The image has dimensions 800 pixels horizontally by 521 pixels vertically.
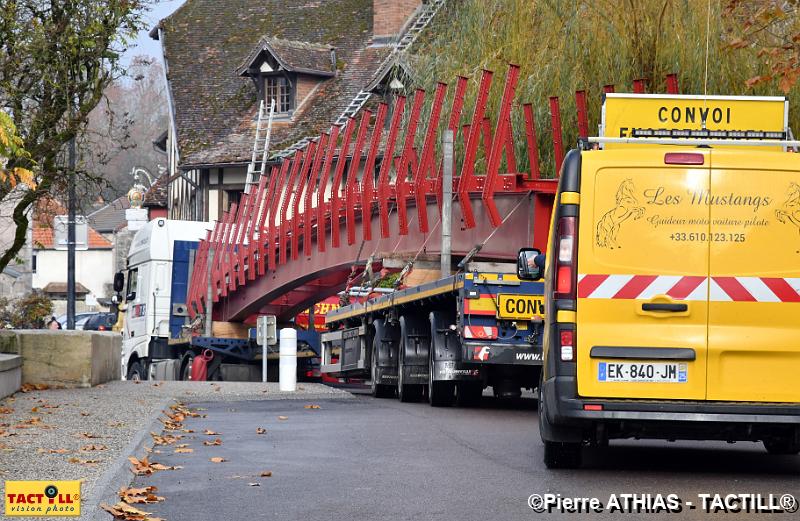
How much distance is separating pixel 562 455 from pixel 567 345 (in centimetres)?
106

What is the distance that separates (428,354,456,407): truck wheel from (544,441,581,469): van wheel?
27.8ft

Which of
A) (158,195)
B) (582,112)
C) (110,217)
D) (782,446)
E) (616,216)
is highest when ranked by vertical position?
(110,217)

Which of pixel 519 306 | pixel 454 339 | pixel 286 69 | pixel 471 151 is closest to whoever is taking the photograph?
pixel 519 306

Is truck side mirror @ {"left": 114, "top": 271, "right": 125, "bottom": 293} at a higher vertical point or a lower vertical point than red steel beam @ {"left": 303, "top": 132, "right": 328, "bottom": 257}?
lower

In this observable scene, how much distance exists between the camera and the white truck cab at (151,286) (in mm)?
32656

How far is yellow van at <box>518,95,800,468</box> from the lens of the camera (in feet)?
35.1

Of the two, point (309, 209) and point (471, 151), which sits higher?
point (471, 151)

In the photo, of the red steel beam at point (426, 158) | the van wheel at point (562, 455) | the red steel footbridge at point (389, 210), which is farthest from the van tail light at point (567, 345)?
the red steel beam at point (426, 158)

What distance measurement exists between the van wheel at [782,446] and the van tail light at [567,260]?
208 centimetres

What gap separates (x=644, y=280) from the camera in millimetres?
10805

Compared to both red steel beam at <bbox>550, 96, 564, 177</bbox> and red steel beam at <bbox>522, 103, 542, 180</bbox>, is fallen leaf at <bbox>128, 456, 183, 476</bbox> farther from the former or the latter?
red steel beam at <bbox>522, 103, 542, 180</bbox>

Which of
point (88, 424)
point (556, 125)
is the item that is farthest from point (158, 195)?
point (88, 424)

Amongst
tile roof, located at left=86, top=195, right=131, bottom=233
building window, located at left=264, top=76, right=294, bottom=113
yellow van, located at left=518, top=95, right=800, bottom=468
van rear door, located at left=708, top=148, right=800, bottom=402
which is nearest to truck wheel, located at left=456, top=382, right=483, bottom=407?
yellow van, located at left=518, top=95, right=800, bottom=468

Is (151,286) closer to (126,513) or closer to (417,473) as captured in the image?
(417,473)
